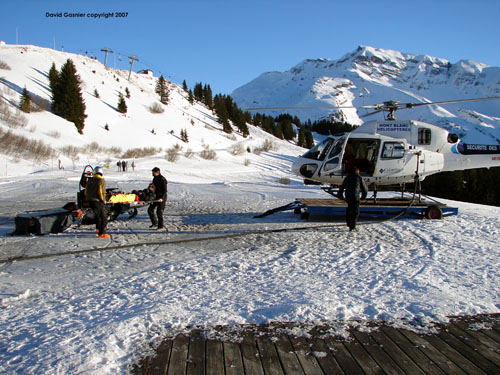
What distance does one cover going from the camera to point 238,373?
3.30 meters

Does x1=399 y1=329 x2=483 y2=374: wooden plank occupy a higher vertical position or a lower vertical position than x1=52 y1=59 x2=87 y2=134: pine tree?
lower

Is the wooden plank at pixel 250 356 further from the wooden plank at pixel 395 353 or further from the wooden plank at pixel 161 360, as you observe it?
the wooden plank at pixel 395 353

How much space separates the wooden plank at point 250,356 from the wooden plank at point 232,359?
5 cm

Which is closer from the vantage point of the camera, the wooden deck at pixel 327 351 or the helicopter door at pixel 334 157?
the wooden deck at pixel 327 351

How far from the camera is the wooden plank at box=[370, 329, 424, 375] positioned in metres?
3.38

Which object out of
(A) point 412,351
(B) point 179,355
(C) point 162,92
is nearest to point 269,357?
(B) point 179,355

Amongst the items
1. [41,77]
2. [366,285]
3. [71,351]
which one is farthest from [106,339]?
[41,77]

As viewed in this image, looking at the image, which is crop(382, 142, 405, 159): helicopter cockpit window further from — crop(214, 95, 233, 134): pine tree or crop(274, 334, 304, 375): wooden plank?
crop(214, 95, 233, 134): pine tree

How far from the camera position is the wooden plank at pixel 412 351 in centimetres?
338

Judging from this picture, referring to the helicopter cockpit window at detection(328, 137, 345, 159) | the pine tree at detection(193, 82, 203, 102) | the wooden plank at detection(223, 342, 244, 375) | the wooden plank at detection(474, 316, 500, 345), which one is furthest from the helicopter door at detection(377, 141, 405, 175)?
the pine tree at detection(193, 82, 203, 102)

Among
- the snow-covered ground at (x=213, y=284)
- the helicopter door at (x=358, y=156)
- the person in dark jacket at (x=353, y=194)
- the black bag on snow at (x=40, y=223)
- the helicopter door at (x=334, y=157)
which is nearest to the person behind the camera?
the snow-covered ground at (x=213, y=284)

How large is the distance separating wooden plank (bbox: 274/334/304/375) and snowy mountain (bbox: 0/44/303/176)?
112ft

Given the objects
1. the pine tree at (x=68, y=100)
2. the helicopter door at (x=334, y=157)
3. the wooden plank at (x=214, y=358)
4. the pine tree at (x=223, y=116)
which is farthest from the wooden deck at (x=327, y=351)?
the pine tree at (x=223, y=116)

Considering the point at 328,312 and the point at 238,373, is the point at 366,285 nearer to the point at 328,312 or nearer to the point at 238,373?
the point at 328,312
